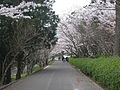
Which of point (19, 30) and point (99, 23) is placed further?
point (99, 23)

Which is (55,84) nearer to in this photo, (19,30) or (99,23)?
(19,30)

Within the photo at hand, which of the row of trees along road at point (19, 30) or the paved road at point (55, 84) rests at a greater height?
the row of trees along road at point (19, 30)

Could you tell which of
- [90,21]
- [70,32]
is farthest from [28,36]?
[70,32]

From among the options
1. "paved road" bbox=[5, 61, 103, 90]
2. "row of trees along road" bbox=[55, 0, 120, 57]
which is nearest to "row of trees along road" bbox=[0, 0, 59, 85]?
"paved road" bbox=[5, 61, 103, 90]

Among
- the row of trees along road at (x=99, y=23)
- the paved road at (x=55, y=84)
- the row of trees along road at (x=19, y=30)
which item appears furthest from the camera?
the row of trees along road at (x=99, y=23)

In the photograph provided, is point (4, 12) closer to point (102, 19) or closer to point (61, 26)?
point (102, 19)

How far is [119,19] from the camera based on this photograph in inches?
632

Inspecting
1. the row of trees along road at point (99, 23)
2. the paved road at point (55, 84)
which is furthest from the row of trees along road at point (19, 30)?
the row of trees along road at point (99, 23)

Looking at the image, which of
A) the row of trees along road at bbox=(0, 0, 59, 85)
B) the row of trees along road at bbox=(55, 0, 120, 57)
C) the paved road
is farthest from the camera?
the row of trees along road at bbox=(55, 0, 120, 57)

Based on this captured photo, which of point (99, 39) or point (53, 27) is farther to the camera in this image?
point (53, 27)

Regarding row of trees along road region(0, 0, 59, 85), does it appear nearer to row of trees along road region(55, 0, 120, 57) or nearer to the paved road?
the paved road

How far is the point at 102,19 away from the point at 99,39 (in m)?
3.35

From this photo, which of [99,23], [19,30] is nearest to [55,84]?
[19,30]

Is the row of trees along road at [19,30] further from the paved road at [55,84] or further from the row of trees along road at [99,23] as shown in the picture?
the row of trees along road at [99,23]
